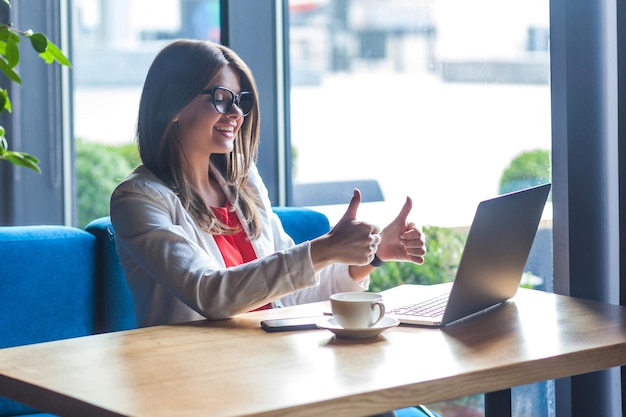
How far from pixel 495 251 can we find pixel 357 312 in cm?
32

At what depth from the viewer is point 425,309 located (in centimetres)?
184

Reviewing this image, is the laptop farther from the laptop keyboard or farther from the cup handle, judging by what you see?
the cup handle

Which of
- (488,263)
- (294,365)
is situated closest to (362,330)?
(294,365)

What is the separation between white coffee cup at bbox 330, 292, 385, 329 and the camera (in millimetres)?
1600

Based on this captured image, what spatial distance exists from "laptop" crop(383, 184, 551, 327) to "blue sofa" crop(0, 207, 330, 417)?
0.83 metres

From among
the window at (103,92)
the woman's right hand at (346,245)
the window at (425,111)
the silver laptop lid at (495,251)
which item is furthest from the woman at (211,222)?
the window at (103,92)

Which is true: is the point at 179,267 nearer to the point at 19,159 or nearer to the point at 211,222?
the point at 211,222

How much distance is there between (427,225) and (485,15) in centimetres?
69

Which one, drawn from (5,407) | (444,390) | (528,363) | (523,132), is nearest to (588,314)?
(528,363)

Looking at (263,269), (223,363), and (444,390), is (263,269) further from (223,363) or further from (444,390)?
(444,390)

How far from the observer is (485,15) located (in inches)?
101

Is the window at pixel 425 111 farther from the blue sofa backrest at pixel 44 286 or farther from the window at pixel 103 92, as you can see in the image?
the window at pixel 103 92

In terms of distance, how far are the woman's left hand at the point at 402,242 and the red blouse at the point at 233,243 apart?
33 centimetres

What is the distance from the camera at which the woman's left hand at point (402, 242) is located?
208 cm
